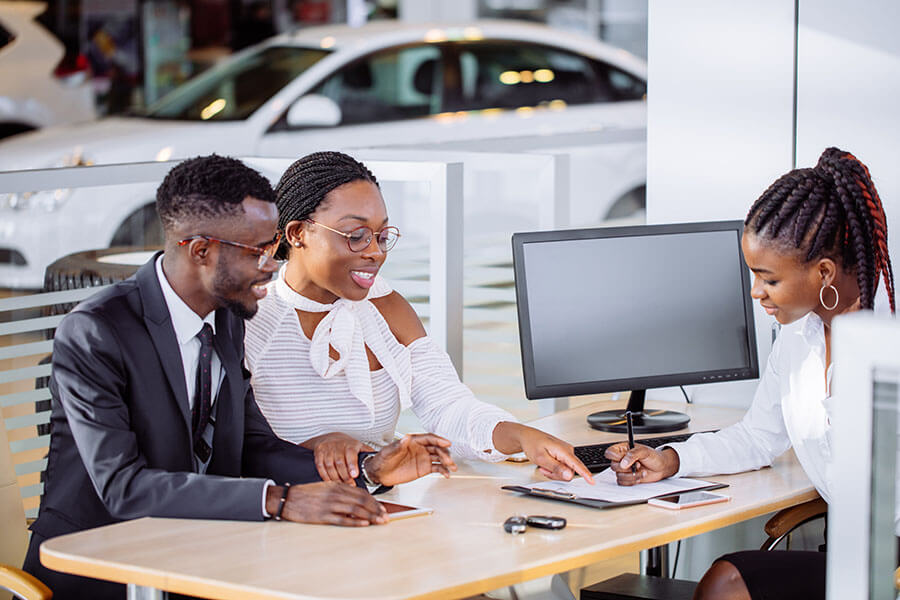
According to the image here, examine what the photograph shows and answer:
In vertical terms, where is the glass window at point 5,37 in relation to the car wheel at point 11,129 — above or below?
above

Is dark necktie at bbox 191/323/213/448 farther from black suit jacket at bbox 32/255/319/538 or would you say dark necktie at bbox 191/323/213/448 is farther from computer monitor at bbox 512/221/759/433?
computer monitor at bbox 512/221/759/433

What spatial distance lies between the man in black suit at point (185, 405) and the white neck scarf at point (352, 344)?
0.68 ft

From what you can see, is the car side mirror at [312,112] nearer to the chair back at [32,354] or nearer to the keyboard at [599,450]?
the chair back at [32,354]

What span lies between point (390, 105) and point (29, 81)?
323 centimetres

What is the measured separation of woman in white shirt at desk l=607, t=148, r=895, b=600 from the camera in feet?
8.47

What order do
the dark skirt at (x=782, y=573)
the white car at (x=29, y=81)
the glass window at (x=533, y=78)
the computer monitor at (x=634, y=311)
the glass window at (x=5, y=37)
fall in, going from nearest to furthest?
1. the dark skirt at (x=782, y=573)
2. the computer monitor at (x=634, y=311)
3. the glass window at (x=533, y=78)
4. the white car at (x=29, y=81)
5. the glass window at (x=5, y=37)

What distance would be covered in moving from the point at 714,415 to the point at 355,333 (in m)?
1.04

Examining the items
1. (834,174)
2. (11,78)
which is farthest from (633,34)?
(834,174)

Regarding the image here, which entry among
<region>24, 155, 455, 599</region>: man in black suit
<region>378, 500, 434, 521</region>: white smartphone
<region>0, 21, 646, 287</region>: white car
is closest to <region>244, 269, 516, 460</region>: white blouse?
<region>24, 155, 455, 599</region>: man in black suit

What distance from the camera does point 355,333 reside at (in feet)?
9.12

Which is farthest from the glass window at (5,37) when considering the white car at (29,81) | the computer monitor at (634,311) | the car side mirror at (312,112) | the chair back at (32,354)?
the computer monitor at (634,311)

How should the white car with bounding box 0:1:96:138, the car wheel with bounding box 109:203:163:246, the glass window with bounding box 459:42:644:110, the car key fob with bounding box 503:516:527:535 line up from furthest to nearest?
the white car with bounding box 0:1:96:138 < the glass window with bounding box 459:42:644:110 < the car wheel with bounding box 109:203:163:246 < the car key fob with bounding box 503:516:527:535

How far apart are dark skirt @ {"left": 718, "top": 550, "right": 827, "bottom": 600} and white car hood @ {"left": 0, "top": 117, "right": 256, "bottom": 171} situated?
4014mm

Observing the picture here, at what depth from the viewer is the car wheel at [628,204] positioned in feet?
23.3
